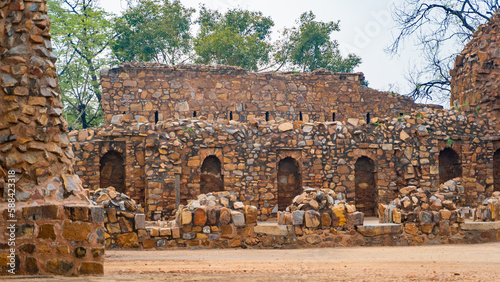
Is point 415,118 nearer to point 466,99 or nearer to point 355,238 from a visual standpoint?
point 466,99

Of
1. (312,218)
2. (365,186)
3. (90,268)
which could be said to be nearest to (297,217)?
(312,218)

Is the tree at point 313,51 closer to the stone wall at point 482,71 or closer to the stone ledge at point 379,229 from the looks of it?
the stone wall at point 482,71

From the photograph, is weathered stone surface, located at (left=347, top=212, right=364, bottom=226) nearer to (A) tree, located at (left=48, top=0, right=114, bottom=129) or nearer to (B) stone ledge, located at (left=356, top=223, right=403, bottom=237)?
(B) stone ledge, located at (left=356, top=223, right=403, bottom=237)

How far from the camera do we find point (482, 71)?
66.2ft

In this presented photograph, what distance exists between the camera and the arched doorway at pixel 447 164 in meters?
19.3

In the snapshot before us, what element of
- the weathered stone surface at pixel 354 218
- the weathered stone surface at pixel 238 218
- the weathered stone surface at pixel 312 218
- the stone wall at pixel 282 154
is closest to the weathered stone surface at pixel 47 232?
the weathered stone surface at pixel 238 218

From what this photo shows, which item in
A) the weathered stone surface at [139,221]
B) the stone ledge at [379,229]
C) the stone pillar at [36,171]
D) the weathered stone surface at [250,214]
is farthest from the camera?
the stone ledge at [379,229]

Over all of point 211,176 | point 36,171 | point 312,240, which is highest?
point 211,176

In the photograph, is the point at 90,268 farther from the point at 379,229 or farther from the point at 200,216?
the point at 379,229

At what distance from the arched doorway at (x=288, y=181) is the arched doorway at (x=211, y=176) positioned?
1.89 m

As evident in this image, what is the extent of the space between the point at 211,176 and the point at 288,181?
2.43 meters

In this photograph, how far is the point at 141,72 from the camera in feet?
72.8

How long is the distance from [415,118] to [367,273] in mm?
12326

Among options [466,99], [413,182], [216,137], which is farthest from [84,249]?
[466,99]
